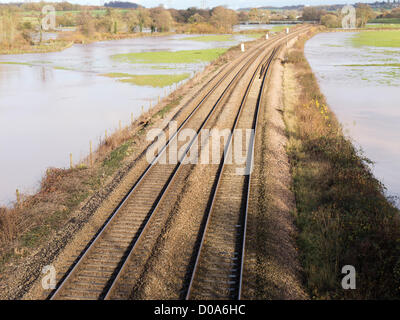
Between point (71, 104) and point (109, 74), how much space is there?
17133 millimetres

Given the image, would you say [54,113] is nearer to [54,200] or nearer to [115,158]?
[115,158]

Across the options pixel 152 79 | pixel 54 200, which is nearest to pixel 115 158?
pixel 54 200

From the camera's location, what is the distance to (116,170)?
16.4 metres

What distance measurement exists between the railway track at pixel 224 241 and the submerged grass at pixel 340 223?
179 centimetres

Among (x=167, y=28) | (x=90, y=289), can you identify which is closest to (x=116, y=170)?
(x=90, y=289)

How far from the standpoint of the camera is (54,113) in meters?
27.8

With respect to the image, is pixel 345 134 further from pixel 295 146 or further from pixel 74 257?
pixel 74 257

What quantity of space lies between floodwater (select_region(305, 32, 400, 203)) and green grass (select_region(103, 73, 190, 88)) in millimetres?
15627

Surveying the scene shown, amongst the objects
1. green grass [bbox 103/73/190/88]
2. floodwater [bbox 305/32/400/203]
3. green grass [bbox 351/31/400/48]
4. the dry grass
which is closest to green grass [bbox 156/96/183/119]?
the dry grass

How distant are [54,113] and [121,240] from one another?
1964cm

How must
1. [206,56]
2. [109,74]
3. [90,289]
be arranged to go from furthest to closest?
[206,56], [109,74], [90,289]

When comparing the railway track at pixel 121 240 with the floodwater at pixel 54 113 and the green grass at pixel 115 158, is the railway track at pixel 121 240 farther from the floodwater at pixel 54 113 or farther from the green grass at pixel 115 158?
the floodwater at pixel 54 113

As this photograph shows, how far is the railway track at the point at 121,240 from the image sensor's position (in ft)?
30.1

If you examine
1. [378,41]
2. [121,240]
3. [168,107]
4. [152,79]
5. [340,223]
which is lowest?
[121,240]
